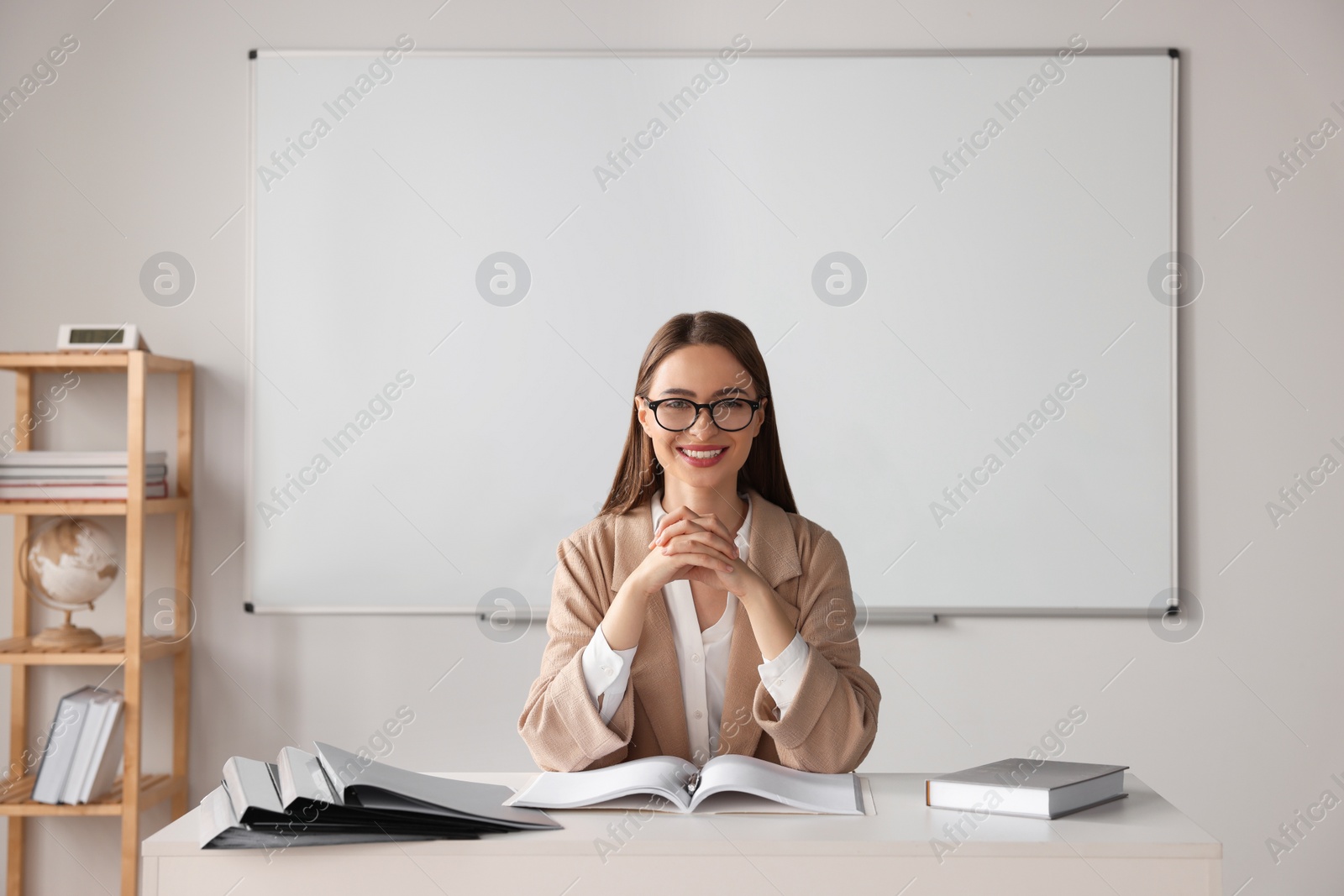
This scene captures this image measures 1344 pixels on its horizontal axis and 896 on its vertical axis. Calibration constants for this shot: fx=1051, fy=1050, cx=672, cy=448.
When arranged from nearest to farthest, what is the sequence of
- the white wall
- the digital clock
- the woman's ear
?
the woman's ear, the digital clock, the white wall

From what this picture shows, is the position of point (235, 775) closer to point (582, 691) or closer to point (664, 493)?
point (582, 691)

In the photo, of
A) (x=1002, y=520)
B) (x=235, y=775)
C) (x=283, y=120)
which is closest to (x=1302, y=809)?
(x=1002, y=520)

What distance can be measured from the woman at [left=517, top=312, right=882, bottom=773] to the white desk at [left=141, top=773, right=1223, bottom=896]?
0.30m

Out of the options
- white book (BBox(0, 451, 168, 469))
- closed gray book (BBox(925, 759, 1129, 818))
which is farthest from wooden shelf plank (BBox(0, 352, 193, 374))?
closed gray book (BBox(925, 759, 1129, 818))

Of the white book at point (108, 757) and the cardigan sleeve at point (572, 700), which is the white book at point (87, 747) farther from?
the cardigan sleeve at point (572, 700)

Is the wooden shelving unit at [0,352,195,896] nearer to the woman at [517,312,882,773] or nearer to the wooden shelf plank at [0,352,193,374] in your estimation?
the wooden shelf plank at [0,352,193,374]

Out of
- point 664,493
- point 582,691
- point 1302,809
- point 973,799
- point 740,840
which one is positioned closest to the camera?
point 740,840

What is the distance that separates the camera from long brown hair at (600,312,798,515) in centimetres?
153

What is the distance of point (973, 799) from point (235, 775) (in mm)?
828

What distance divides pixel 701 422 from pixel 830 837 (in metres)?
0.59

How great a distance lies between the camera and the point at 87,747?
2.64 meters

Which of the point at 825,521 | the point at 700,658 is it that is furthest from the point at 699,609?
the point at 825,521

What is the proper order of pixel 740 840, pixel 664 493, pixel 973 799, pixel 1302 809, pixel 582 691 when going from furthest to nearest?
1. pixel 1302 809
2. pixel 664 493
3. pixel 582 691
4. pixel 973 799
5. pixel 740 840

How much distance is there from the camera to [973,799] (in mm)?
1176
